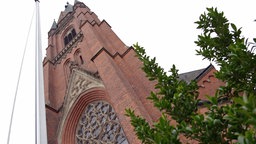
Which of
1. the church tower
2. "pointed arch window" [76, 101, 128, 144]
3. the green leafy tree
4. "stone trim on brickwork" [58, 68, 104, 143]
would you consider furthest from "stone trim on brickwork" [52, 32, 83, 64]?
the green leafy tree

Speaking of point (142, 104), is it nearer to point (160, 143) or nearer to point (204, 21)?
point (204, 21)

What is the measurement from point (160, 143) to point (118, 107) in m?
6.73

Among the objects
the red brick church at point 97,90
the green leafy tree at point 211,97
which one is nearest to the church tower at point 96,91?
the red brick church at point 97,90

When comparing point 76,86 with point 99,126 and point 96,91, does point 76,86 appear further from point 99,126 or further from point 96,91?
point 99,126

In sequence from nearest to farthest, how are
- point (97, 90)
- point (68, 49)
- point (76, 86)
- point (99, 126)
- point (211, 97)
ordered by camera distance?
1. point (211, 97)
2. point (99, 126)
3. point (97, 90)
4. point (76, 86)
5. point (68, 49)

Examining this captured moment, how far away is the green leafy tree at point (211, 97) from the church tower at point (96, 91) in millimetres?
4656

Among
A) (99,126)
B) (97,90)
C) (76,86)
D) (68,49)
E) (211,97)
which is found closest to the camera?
(211,97)

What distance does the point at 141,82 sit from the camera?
34.6 ft

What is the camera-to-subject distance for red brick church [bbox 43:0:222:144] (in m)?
9.57

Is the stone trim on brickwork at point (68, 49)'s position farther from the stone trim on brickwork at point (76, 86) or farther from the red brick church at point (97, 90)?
the stone trim on brickwork at point (76, 86)

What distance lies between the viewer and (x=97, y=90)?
12516 mm

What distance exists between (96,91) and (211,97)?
10034 mm

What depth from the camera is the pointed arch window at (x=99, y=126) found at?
Answer: 10.7m

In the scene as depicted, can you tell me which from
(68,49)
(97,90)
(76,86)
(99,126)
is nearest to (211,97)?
(99,126)
